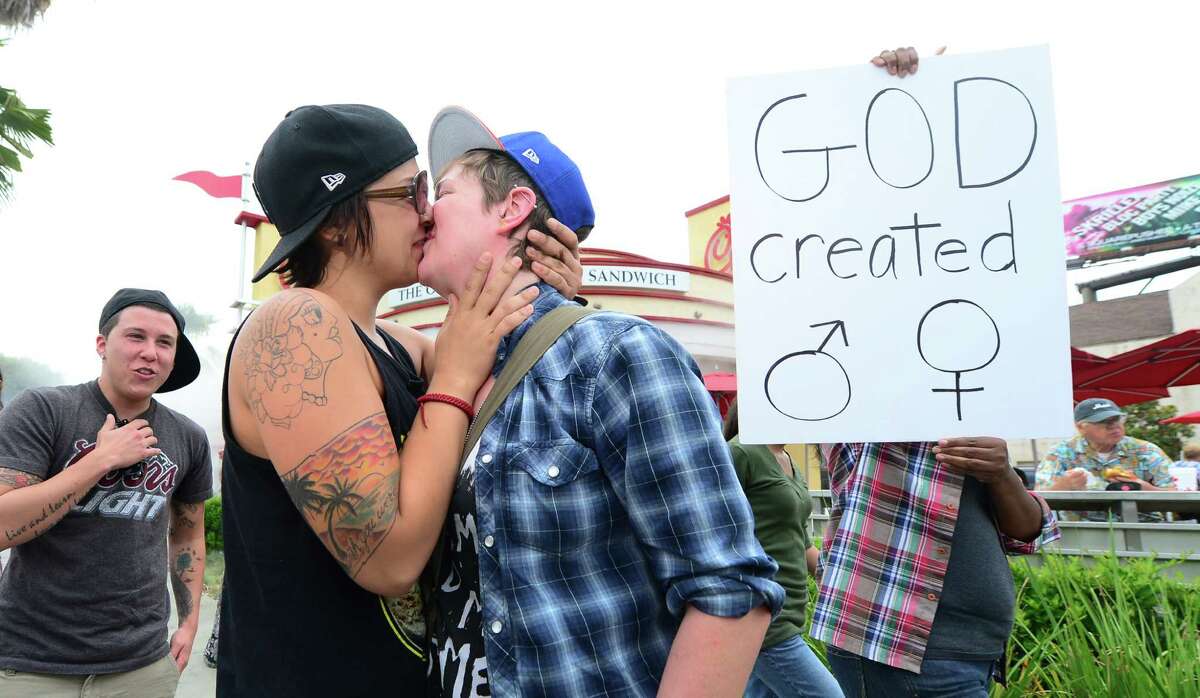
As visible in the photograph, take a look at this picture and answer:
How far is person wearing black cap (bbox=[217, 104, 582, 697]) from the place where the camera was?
55.0 inches

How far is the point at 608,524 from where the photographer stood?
4.61ft

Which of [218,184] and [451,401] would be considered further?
[218,184]

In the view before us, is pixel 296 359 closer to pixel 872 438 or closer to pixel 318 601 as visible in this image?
pixel 318 601

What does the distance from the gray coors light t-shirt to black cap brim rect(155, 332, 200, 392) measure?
35 centimetres

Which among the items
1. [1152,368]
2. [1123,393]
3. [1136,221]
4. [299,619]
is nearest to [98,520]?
[299,619]

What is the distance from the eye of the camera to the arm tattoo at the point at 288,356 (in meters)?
1.42

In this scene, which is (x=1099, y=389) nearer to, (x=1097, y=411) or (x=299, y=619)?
(x=1097, y=411)

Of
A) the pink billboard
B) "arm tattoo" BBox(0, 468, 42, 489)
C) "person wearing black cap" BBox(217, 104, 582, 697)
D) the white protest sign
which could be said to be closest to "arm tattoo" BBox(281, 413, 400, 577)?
"person wearing black cap" BBox(217, 104, 582, 697)

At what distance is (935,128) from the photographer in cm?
226

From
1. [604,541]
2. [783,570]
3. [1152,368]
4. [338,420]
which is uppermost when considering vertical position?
[1152,368]

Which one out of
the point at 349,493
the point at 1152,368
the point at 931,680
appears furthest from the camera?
the point at 1152,368

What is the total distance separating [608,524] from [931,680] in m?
1.27

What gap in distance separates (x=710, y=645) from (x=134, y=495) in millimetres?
2728

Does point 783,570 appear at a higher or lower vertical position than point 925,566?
lower
